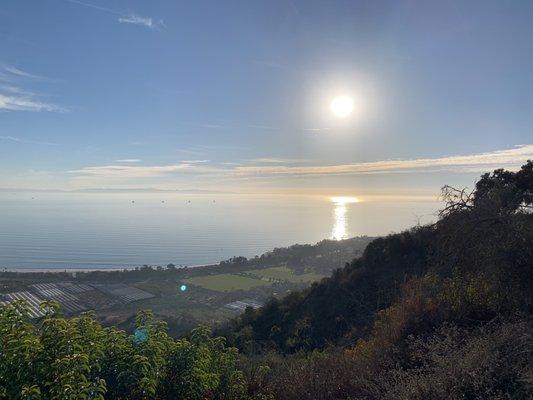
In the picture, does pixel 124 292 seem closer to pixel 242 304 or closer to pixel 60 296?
pixel 60 296

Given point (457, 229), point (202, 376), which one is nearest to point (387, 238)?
point (457, 229)

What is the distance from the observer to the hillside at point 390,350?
12.1ft

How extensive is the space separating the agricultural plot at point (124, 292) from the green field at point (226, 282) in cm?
614

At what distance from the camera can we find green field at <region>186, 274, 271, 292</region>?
38.1m

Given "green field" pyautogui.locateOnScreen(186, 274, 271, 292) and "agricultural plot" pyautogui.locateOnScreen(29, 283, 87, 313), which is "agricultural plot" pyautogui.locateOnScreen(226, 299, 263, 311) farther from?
"agricultural plot" pyautogui.locateOnScreen(29, 283, 87, 313)

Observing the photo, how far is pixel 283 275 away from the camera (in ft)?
142

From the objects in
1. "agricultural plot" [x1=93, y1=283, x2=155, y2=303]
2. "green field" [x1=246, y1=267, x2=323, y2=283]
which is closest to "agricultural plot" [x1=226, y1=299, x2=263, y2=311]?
"green field" [x1=246, y1=267, x2=323, y2=283]

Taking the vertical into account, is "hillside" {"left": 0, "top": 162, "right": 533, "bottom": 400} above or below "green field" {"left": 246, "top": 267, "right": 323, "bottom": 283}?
above

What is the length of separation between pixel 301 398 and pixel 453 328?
2885mm

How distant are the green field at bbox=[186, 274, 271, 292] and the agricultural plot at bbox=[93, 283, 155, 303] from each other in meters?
6.14

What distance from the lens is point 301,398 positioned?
18.5 ft

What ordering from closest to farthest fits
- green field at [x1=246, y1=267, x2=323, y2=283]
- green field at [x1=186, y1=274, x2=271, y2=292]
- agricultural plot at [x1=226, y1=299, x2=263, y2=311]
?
agricultural plot at [x1=226, y1=299, x2=263, y2=311] < green field at [x1=186, y1=274, x2=271, y2=292] < green field at [x1=246, y1=267, x2=323, y2=283]

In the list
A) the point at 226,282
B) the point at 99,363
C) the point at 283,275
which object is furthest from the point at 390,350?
the point at 283,275

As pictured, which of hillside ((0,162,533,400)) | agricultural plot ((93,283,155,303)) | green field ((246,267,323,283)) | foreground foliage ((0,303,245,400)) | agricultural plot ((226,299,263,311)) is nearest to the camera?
foreground foliage ((0,303,245,400))
